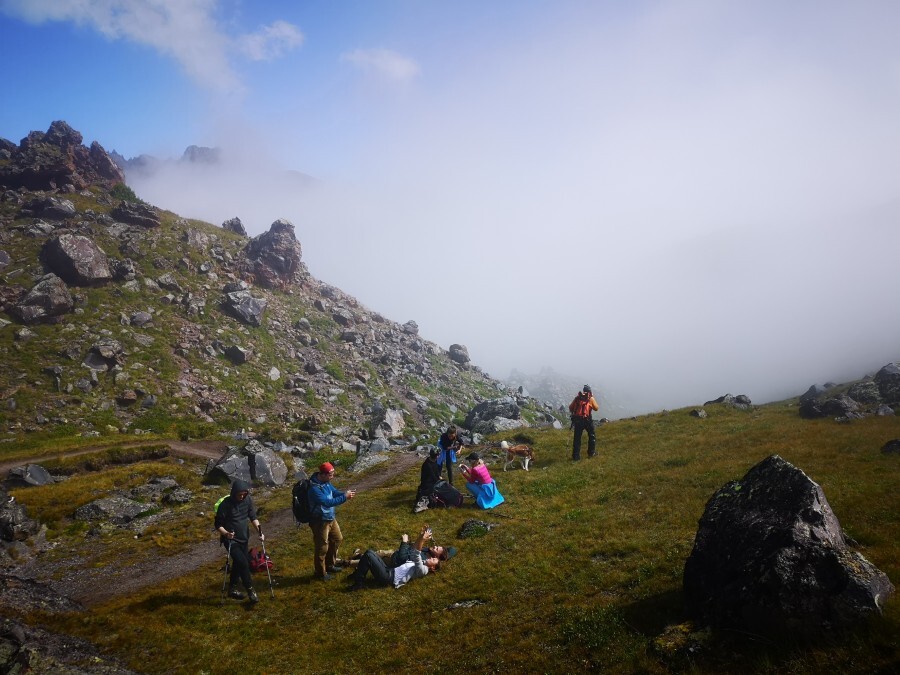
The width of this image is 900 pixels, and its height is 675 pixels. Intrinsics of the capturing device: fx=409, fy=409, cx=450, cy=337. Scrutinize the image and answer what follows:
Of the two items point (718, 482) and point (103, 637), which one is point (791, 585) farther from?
point (103, 637)

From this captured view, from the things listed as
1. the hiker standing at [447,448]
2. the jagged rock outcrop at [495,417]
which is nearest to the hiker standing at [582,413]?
the hiker standing at [447,448]

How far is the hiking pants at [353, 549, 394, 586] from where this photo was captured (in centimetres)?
1501

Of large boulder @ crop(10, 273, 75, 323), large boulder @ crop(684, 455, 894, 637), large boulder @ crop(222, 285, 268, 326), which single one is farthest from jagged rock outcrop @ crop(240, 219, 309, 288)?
large boulder @ crop(684, 455, 894, 637)

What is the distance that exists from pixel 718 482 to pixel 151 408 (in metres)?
54.7

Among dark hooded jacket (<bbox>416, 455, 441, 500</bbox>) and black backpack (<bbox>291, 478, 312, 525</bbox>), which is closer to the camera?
black backpack (<bbox>291, 478, 312, 525</bbox>)

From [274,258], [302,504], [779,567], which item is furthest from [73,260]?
[779,567]

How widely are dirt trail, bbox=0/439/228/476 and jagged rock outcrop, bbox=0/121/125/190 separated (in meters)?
67.4

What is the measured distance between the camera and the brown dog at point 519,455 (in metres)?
28.8

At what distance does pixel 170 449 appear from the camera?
1561 inches

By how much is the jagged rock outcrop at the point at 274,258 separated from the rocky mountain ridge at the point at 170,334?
0.28 m

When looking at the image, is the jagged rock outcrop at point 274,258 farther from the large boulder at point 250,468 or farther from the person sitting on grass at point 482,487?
the person sitting on grass at point 482,487

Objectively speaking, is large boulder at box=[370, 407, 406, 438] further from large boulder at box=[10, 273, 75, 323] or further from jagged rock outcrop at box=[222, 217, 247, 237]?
jagged rock outcrop at box=[222, 217, 247, 237]

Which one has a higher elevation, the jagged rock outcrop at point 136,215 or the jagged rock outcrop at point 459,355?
the jagged rock outcrop at point 136,215

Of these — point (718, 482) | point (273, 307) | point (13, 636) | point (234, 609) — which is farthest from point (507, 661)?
point (273, 307)
